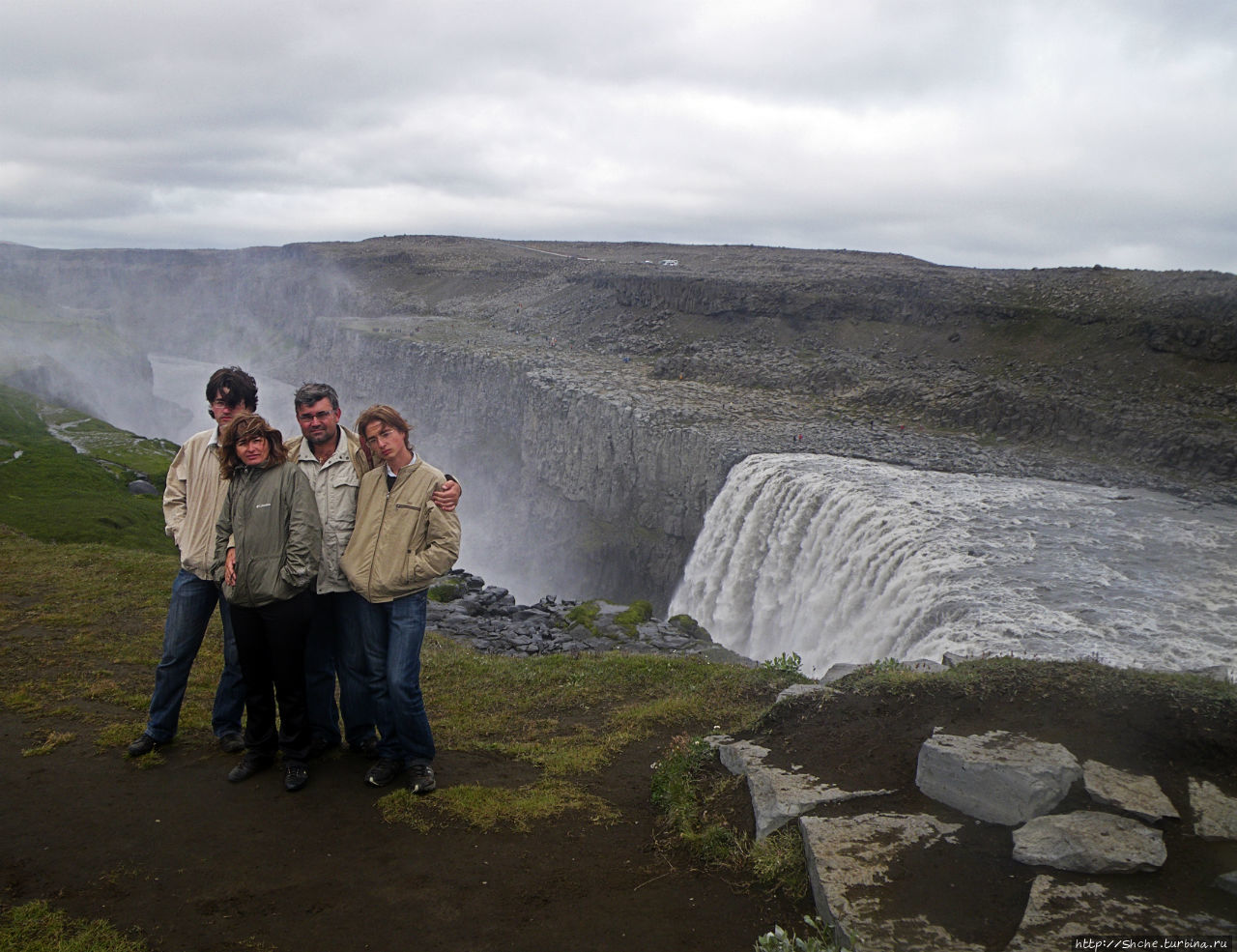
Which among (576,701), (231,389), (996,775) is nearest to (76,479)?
(576,701)

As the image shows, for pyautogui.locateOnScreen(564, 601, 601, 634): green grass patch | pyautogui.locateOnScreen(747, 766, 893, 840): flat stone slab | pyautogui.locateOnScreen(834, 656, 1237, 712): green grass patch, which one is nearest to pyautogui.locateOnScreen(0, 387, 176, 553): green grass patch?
pyautogui.locateOnScreen(564, 601, 601, 634): green grass patch

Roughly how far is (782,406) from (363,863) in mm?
27574

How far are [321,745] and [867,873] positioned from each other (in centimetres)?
455

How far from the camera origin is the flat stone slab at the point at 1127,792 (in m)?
5.73

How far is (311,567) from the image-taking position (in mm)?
6641

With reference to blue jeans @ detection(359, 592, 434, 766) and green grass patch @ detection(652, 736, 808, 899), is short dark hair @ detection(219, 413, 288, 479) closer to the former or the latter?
blue jeans @ detection(359, 592, 434, 766)

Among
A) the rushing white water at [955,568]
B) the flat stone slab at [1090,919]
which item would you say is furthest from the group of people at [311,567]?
the rushing white water at [955,568]

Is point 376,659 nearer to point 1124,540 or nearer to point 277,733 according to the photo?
point 277,733

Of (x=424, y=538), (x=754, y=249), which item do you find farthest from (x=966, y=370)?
(x=754, y=249)

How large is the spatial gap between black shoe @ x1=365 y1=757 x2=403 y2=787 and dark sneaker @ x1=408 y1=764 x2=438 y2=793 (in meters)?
0.12

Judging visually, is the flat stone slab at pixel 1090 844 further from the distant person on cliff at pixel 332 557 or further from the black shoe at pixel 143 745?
the black shoe at pixel 143 745

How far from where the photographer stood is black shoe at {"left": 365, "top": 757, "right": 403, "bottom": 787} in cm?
700

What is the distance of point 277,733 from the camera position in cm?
753

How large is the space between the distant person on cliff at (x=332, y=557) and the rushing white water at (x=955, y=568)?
10193 mm
